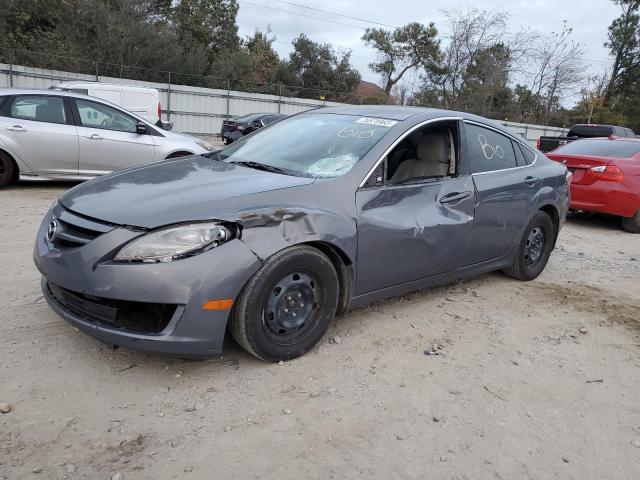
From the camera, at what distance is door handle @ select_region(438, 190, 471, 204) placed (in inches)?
152

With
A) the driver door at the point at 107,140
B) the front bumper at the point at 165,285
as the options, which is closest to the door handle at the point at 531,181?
the front bumper at the point at 165,285

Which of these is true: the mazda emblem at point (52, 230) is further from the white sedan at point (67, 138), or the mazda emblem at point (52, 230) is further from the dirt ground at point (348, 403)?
the white sedan at point (67, 138)

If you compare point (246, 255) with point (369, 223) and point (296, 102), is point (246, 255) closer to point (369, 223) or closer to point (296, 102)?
point (369, 223)

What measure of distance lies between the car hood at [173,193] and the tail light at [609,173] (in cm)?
606

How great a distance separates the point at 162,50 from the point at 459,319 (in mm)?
27672

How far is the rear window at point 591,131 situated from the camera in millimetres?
16156

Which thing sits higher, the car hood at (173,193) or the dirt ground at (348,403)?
the car hood at (173,193)

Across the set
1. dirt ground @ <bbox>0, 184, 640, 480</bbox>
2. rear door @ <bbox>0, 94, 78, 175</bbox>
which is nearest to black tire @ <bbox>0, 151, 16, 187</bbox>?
rear door @ <bbox>0, 94, 78, 175</bbox>

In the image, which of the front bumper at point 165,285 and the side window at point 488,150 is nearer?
the front bumper at point 165,285

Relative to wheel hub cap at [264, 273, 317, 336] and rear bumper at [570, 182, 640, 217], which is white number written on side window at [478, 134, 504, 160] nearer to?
wheel hub cap at [264, 273, 317, 336]

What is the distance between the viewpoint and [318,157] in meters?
3.64

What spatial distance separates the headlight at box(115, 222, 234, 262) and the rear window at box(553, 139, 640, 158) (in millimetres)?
7154

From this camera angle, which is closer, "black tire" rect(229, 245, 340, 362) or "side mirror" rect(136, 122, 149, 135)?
"black tire" rect(229, 245, 340, 362)

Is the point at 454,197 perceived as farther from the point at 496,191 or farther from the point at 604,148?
the point at 604,148
